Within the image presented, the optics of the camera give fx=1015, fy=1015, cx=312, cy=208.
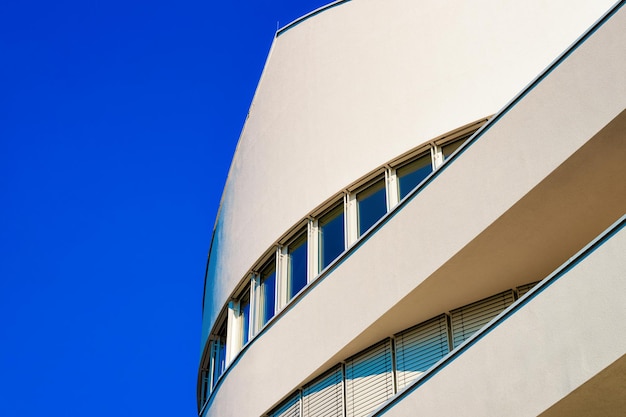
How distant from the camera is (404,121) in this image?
62.0 ft

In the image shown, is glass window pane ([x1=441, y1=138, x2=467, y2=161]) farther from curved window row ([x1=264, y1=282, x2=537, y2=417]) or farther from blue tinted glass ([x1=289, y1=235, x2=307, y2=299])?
blue tinted glass ([x1=289, y1=235, x2=307, y2=299])

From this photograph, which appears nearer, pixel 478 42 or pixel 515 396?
pixel 515 396

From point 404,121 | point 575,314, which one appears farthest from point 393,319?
point 575,314

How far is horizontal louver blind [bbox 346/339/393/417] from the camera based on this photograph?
16844mm

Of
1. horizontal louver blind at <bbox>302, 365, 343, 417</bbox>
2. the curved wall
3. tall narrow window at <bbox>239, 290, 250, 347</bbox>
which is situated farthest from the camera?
tall narrow window at <bbox>239, 290, 250, 347</bbox>

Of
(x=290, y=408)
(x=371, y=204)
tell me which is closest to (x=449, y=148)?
(x=371, y=204)

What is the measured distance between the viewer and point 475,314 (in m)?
16.3

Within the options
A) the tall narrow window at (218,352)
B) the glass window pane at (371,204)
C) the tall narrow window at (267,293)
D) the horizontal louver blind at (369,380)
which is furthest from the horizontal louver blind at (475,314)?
the tall narrow window at (218,352)

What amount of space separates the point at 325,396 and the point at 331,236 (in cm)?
323

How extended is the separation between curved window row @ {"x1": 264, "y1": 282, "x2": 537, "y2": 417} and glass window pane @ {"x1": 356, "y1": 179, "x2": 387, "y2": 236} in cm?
252

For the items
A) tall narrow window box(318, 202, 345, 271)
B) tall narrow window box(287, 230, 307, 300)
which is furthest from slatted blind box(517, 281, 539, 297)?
tall narrow window box(287, 230, 307, 300)

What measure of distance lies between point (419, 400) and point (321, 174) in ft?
22.7

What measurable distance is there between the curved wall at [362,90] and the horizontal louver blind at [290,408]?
3556mm

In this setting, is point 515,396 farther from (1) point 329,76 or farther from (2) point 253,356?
(1) point 329,76
